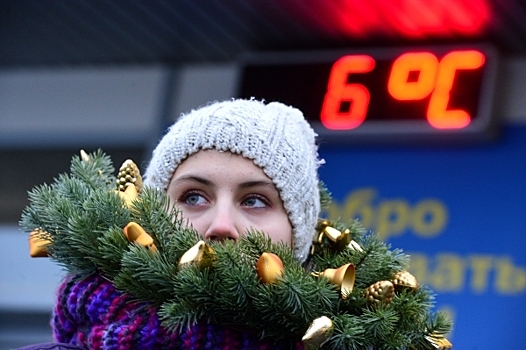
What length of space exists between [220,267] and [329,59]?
3064mm

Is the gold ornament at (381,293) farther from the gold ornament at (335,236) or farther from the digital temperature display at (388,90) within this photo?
the digital temperature display at (388,90)

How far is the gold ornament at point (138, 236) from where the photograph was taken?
4.25 feet

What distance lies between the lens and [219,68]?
4.81m

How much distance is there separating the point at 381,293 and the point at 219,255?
0.75 feet

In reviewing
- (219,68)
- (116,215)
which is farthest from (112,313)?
(219,68)

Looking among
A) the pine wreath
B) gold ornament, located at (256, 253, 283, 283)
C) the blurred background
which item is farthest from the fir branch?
the blurred background

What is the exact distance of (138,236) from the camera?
4.26 feet

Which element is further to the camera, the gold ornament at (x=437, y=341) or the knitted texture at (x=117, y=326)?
the gold ornament at (x=437, y=341)

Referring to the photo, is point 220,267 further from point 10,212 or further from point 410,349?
point 10,212

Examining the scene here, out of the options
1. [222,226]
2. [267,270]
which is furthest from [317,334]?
[222,226]

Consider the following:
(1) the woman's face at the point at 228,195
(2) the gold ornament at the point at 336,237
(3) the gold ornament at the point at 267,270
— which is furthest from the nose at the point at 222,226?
(2) the gold ornament at the point at 336,237

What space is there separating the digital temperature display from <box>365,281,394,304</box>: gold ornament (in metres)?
2.62

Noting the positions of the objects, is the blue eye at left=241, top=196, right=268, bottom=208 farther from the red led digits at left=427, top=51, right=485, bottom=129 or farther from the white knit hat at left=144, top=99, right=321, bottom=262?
the red led digits at left=427, top=51, right=485, bottom=129

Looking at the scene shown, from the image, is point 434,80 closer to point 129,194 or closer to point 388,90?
point 388,90
